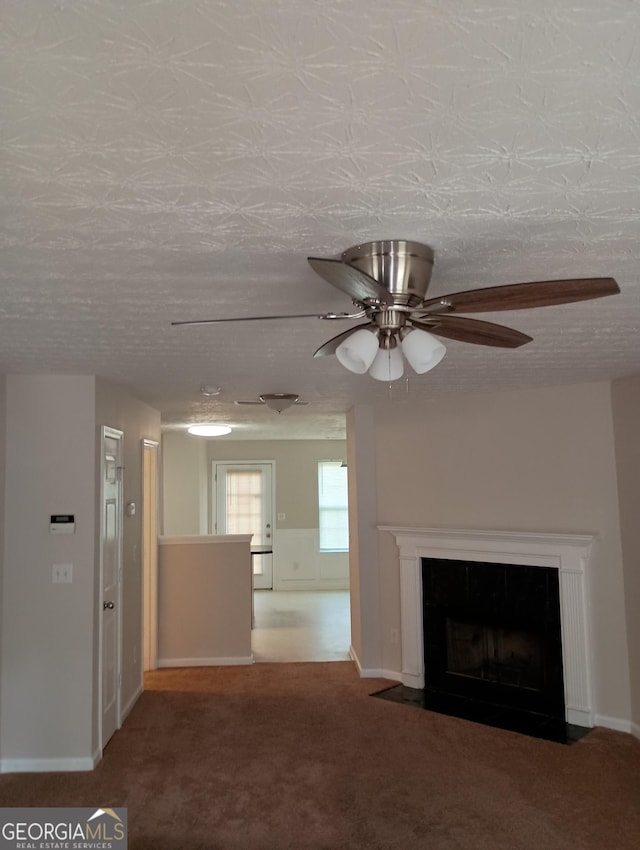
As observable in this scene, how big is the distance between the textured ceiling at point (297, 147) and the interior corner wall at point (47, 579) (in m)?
1.53

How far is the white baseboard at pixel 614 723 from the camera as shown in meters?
4.45

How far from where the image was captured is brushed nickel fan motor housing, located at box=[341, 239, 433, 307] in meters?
1.87

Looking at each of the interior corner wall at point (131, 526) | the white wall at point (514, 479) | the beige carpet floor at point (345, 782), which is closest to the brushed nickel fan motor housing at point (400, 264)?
the beige carpet floor at point (345, 782)

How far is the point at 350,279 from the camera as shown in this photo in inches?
62.4

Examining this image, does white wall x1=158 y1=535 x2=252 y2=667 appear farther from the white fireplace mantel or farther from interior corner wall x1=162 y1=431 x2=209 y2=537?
interior corner wall x1=162 y1=431 x2=209 y2=537

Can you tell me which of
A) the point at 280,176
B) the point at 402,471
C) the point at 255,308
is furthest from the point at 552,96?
the point at 402,471

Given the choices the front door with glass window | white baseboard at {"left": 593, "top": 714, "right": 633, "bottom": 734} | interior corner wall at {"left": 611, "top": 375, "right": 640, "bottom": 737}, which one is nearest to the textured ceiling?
interior corner wall at {"left": 611, "top": 375, "right": 640, "bottom": 737}

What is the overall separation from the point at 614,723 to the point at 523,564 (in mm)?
1174

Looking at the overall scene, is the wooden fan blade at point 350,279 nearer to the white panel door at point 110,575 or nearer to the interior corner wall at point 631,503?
the white panel door at point 110,575

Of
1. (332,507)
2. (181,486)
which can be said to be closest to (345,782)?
(181,486)

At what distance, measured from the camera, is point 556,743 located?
426 cm

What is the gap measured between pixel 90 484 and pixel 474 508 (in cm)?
293

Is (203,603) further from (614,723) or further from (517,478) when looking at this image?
(614,723)

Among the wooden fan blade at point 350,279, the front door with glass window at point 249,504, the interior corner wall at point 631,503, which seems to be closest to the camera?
the wooden fan blade at point 350,279
